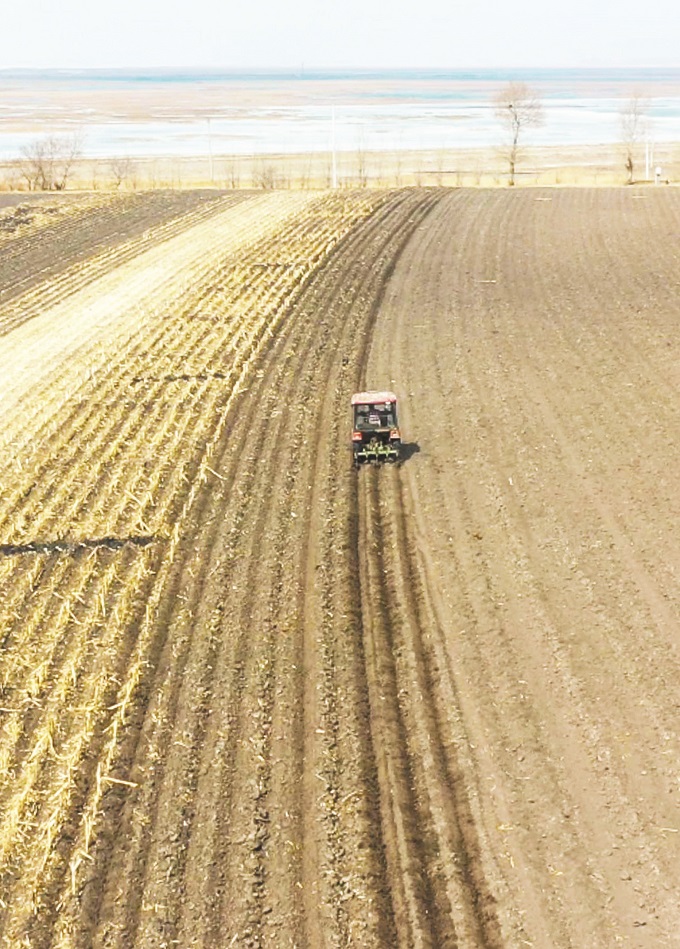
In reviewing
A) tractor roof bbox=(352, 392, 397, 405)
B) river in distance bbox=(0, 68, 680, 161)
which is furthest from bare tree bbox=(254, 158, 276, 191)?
tractor roof bbox=(352, 392, 397, 405)

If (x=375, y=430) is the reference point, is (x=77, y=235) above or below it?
above

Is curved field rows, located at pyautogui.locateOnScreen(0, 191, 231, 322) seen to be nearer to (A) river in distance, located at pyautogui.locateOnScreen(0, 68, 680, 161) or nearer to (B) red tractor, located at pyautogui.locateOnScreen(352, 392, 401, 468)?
(B) red tractor, located at pyautogui.locateOnScreen(352, 392, 401, 468)

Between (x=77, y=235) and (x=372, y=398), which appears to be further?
(x=77, y=235)

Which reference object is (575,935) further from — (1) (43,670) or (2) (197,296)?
(2) (197,296)

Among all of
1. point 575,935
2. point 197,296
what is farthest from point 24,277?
point 575,935

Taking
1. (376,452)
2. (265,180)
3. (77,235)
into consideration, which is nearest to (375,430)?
(376,452)

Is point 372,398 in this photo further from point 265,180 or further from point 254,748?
point 265,180
